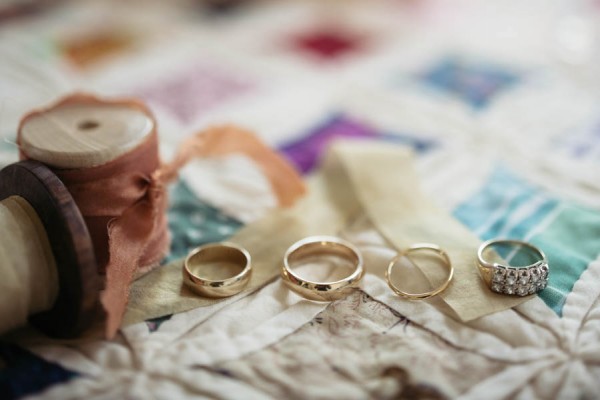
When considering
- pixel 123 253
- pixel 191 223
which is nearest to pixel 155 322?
pixel 123 253

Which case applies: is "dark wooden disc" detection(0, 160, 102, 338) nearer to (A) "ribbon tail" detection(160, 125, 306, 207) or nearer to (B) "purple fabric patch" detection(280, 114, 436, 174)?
(A) "ribbon tail" detection(160, 125, 306, 207)

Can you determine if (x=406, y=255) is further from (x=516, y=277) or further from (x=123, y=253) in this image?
(x=123, y=253)

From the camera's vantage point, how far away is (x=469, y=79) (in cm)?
120

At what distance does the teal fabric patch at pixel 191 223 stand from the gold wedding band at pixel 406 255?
0.22 meters

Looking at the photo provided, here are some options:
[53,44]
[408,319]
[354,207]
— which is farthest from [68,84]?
[408,319]

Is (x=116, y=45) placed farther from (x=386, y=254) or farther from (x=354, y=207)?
(x=386, y=254)

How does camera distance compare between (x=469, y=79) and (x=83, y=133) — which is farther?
(x=469, y=79)

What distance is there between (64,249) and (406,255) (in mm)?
377

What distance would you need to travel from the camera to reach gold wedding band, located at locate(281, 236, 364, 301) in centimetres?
67

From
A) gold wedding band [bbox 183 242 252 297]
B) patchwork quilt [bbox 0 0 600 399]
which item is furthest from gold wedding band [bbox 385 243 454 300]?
gold wedding band [bbox 183 242 252 297]

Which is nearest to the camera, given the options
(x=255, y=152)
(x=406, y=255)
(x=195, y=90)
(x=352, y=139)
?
(x=406, y=255)

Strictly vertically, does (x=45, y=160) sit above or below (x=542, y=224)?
above

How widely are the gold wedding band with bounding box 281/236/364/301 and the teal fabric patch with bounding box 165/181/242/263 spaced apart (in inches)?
4.4

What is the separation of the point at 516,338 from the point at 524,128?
51 cm
